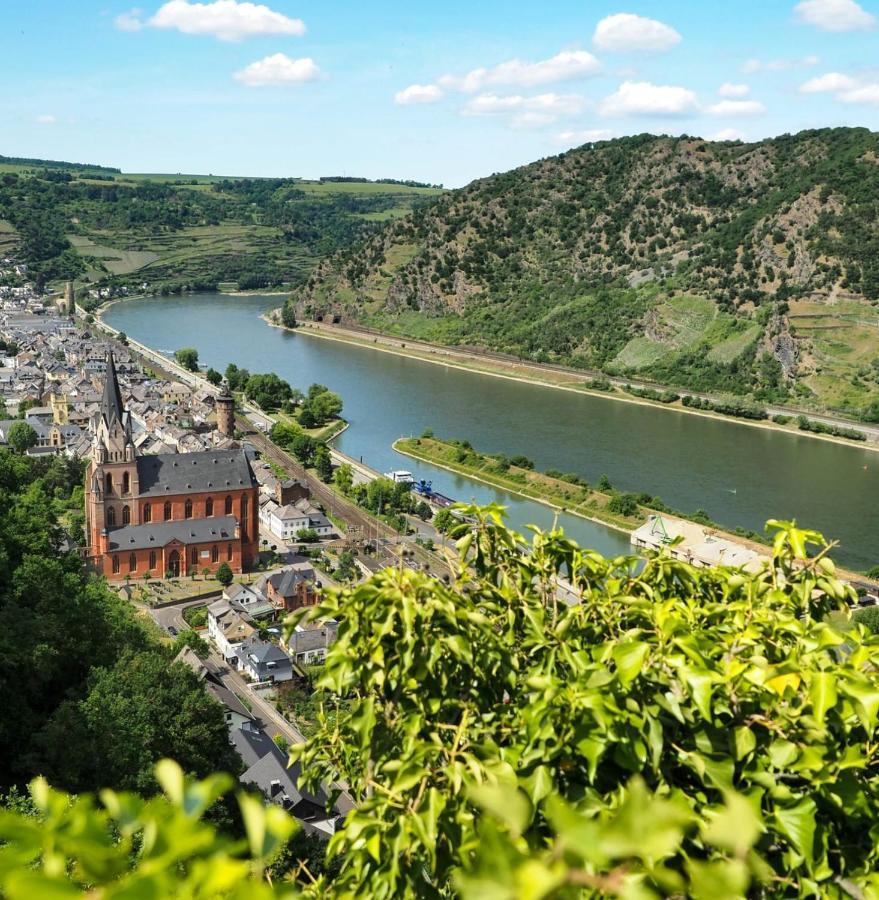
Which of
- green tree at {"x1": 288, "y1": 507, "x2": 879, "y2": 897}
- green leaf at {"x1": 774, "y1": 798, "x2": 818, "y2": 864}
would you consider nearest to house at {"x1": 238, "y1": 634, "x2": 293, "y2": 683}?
green tree at {"x1": 288, "y1": 507, "x2": 879, "y2": 897}

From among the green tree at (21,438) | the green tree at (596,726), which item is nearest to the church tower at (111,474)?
the green tree at (21,438)

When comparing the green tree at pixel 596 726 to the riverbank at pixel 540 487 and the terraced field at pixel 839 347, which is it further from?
the terraced field at pixel 839 347

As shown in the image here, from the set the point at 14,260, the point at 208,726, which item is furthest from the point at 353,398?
the point at 14,260

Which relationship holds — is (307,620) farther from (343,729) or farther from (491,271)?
(491,271)

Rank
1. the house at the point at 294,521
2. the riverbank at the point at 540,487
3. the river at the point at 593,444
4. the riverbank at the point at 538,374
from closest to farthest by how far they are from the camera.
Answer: the riverbank at the point at 540,487 → the house at the point at 294,521 → the river at the point at 593,444 → the riverbank at the point at 538,374

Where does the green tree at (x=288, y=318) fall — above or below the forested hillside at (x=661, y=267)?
below

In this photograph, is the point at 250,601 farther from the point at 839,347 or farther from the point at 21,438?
the point at 839,347

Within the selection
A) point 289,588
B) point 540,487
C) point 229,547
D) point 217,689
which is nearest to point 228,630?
point 289,588
